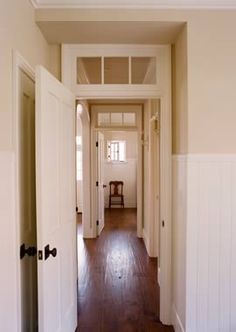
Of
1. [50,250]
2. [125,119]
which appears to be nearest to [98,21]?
[50,250]

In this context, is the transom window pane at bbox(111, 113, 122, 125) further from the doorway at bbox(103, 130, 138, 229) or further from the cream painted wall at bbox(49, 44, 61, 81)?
the cream painted wall at bbox(49, 44, 61, 81)

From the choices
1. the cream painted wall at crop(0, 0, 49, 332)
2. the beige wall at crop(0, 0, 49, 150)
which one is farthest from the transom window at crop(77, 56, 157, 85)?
the cream painted wall at crop(0, 0, 49, 332)

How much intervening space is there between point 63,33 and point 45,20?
0.24 metres

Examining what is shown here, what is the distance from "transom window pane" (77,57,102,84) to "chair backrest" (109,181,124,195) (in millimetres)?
6890

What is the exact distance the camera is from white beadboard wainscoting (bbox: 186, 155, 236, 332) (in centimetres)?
233

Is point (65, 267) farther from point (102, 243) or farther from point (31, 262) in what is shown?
point (102, 243)

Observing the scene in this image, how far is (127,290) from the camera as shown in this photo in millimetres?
3605

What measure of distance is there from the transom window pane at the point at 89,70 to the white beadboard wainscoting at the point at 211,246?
50.3 inches

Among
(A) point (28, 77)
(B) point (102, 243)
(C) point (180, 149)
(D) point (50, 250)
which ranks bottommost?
(B) point (102, 243)

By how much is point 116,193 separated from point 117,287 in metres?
6.01

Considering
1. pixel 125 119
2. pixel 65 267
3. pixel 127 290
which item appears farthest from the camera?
pixel 125 119

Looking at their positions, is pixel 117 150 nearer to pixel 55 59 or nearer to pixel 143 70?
pixel 143 70

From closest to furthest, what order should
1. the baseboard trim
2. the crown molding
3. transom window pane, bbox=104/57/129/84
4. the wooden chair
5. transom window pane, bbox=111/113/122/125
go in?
the crown molding < the baseboard trim < transom window pane, bbox=104/57/129/84 < transom window pane, bbox=111/113/122/125 < the wooden chair

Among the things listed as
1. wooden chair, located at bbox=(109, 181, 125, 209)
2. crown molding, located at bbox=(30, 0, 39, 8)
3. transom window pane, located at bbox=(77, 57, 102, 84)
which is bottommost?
wooden chair, located at bbox=(109, 181, 125, 209)
